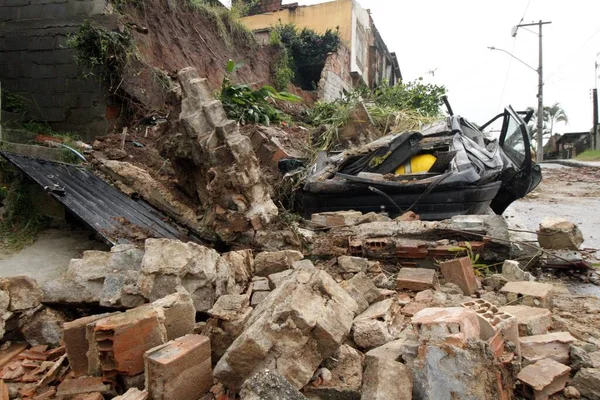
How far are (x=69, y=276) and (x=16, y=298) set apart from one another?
1.07ft

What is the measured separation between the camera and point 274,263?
3275 millimetres

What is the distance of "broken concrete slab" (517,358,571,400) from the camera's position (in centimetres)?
176

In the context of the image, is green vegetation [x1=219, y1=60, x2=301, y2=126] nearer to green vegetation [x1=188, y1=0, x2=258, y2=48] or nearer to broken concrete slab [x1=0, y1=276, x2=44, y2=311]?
green vegetation [x1=188, y1=0, x2=258, y2=48]

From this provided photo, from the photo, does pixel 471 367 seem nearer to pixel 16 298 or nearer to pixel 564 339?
pixel 564 339

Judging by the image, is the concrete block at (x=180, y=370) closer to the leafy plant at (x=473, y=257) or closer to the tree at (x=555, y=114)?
the leafy plant at (x=473, y=257)

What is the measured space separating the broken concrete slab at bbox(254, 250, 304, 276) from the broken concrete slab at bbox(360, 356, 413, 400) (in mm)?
1538

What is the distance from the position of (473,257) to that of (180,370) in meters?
3.01

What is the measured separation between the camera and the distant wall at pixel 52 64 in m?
6.50

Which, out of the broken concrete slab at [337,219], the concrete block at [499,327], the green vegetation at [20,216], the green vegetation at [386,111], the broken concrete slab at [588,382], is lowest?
the broken concrete slab at [588,382]

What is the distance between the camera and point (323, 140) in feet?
25.0

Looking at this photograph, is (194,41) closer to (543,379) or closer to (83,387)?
(83,387)

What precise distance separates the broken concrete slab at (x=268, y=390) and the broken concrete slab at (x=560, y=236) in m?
3.64

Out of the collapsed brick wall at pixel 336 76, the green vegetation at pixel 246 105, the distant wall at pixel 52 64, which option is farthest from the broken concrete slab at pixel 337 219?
the collapsed brick wall at pixel 336 76

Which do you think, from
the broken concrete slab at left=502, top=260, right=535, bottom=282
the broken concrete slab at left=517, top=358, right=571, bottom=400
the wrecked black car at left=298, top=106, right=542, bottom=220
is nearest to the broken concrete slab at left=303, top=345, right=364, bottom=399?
the broken concrete slab at left=517, top=358, right=571, bottom=400
